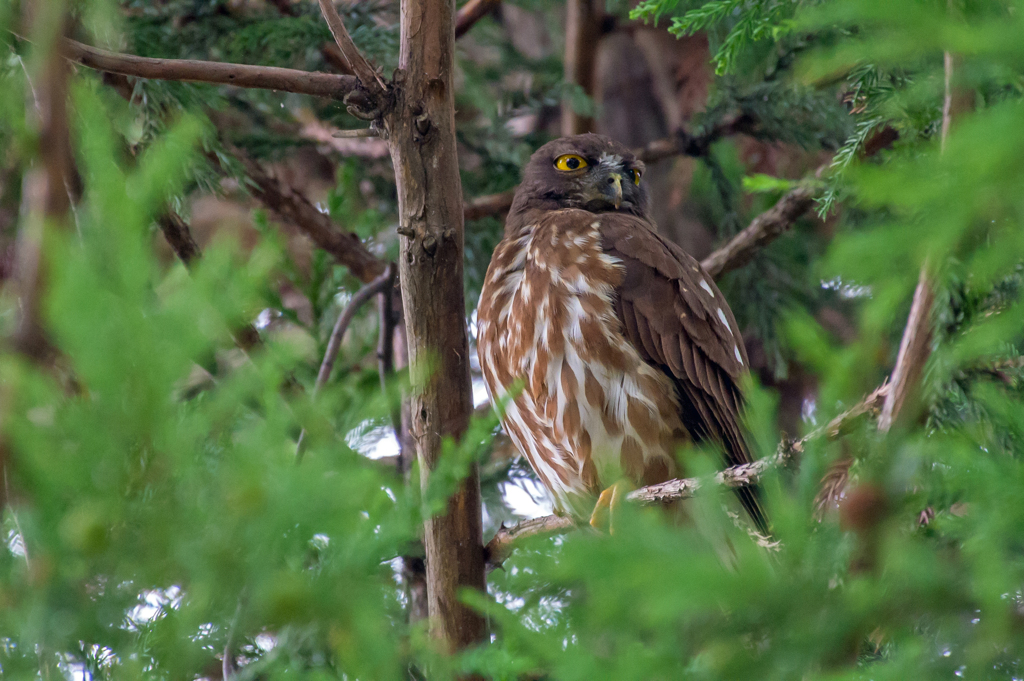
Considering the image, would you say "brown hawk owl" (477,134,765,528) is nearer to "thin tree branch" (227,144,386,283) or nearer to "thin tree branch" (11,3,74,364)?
"thin tree branch" (227,144,386,283)

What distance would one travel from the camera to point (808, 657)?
4.40ft

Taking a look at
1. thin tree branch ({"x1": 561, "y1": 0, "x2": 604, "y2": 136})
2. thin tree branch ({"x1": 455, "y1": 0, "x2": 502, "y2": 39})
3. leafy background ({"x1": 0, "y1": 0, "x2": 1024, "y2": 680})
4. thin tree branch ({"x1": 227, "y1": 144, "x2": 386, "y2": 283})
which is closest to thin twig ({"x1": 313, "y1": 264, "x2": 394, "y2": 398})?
thin tree branch ({"x1": 227, "y1": 144, "x2": 386, "y2": 283})

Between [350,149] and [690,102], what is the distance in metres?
2.33

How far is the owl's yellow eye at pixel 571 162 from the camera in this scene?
169 inches

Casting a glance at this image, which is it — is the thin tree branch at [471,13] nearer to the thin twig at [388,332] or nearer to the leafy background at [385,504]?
the thin twig at [388,332]

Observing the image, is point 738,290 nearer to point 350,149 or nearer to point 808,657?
point 350,149

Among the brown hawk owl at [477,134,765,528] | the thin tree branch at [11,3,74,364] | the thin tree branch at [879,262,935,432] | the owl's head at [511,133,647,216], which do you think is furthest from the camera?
the owl's head at [511,133,647,216]

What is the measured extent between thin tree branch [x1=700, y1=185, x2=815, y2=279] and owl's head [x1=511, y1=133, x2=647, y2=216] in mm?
513

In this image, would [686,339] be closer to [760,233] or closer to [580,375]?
[580,375]

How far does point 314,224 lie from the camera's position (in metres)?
4.12

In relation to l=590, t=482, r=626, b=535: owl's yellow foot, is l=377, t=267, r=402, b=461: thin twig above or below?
above

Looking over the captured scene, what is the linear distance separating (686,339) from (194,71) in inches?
80.4

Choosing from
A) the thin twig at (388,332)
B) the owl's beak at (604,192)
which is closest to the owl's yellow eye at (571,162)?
the owl's beak at (604,192)

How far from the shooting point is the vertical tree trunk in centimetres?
264
